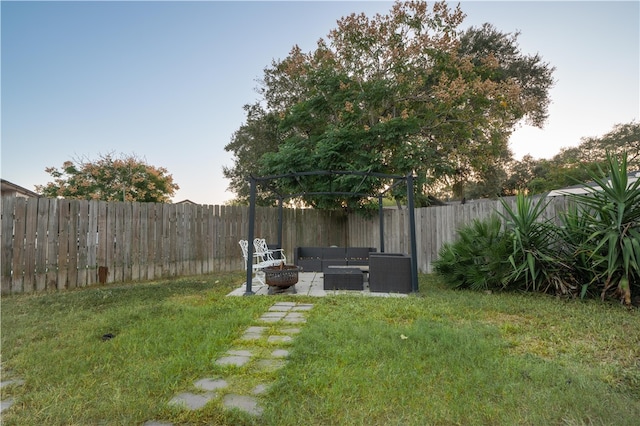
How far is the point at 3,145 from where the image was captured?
6.66m

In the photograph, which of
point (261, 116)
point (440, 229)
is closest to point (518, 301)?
point (440, 229)

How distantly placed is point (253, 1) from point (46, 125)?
23.2ft

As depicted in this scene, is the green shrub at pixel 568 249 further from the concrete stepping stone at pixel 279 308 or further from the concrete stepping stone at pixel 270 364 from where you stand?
the concrete stepping stone at pixel 270 364

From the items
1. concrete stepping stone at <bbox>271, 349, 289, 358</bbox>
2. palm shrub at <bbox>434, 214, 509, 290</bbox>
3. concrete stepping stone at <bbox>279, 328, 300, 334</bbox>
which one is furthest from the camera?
palm shrub at <bbox>434, 214, 509, 290</bbox>

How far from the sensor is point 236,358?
2566 mm

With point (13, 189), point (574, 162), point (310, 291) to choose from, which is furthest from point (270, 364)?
point (574, 162)

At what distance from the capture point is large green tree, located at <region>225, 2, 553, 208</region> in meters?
9.02

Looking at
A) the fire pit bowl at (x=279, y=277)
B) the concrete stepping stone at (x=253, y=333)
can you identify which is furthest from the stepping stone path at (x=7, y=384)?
the fire pit bowl at (x=279, y=277)

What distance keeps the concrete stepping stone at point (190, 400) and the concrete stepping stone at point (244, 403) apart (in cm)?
12

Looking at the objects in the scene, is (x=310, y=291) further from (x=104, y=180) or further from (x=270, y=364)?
(x=104, y=180)

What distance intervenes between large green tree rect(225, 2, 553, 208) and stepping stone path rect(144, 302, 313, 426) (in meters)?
5.11

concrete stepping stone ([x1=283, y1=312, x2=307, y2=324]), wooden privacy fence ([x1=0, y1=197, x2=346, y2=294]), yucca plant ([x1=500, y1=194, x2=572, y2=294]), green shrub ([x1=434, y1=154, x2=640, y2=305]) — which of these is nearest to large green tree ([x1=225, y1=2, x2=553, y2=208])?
wooden privacy fence ([x1=0, y1=197, x2=346, y2=294])

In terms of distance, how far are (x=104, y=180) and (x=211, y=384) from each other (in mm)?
15653

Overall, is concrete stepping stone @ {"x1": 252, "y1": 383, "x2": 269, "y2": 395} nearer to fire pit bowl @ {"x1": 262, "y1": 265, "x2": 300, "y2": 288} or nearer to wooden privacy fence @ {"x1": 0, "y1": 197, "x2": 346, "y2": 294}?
fire pit bowl @ {"x1": 262, "y1": 265, "x2": 300, "y2": 288}
